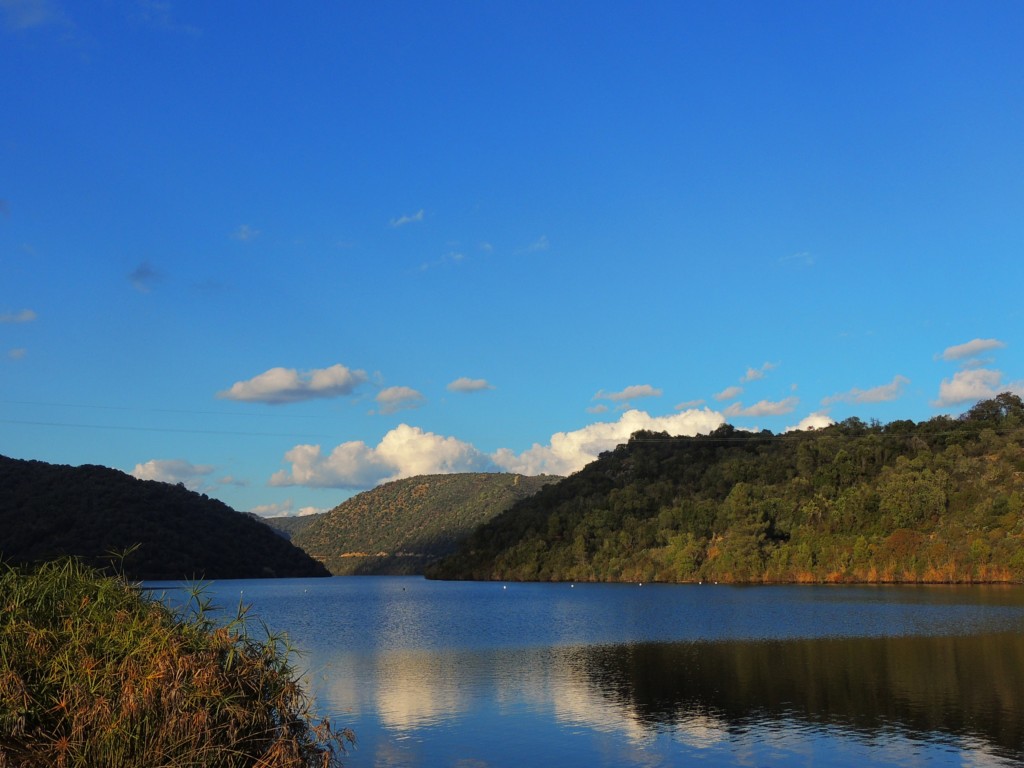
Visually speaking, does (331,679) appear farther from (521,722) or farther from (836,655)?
(836,655)

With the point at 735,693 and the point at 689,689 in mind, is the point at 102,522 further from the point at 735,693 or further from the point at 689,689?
the point at 735,693

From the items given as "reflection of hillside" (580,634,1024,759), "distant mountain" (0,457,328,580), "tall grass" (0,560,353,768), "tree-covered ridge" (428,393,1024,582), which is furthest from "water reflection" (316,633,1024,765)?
"distant mountain" (0,457,328,580)

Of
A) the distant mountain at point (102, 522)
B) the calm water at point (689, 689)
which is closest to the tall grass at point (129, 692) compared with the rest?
the calm water at point (689, 689)

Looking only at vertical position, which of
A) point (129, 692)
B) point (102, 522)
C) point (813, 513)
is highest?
point (102, 522)

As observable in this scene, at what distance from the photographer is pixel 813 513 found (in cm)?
14000

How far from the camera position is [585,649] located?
168 ft

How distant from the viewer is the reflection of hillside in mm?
28703

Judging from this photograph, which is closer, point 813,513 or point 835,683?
point 835,683

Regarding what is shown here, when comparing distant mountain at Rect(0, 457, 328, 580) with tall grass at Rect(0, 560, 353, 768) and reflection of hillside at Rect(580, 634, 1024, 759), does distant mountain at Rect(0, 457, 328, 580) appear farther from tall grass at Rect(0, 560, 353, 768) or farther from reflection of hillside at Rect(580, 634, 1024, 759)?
tall grass at Rect(0, 560, 353, 768)

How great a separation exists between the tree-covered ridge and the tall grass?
110 metres

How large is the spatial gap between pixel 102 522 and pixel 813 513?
114186mm

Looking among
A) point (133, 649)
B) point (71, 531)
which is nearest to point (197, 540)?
point (71, 531)

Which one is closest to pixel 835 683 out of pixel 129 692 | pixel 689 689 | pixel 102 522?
pixel 689 689

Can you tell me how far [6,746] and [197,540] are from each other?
184 metres
